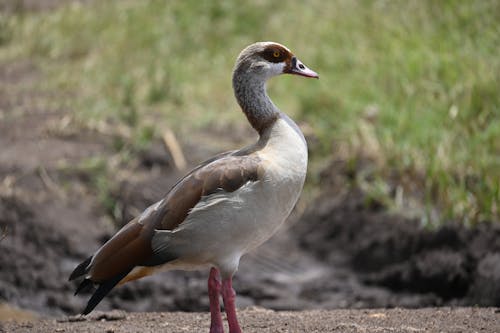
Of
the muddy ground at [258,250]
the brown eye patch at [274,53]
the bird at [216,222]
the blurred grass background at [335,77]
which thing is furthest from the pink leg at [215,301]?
the blurred grass background at [335,77]

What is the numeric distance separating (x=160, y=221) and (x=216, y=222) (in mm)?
305

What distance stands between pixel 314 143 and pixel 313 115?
0.49m

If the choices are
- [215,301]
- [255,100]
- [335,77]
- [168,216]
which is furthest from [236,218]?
[335,77]

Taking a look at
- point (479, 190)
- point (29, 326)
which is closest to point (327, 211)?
point (479, 190)

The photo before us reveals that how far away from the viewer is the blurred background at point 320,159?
267 inches

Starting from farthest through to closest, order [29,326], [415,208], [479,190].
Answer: [415,208] < [479,190] < [29,326]

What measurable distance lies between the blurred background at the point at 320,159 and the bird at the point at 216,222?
97.4 inches

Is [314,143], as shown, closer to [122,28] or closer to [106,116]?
[106,116]

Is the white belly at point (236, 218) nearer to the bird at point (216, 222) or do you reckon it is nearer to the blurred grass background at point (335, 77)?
the bird at point (216, 222)

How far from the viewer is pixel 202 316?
198 inches

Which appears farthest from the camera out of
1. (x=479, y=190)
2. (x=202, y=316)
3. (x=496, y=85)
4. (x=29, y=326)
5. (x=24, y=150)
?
(x=24, y=150)

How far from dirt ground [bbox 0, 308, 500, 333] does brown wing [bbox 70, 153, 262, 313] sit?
39cm

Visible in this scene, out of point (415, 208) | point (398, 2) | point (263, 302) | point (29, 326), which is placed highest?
point (398, 2)

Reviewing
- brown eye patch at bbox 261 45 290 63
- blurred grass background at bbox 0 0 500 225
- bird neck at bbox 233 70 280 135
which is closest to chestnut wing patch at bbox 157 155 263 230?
bird neck at bbox 233 70 280 135
